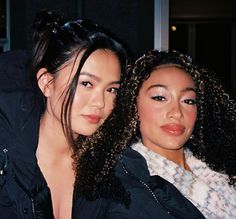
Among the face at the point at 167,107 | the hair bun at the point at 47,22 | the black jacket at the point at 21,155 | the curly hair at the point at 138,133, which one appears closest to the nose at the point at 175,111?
the face at the point at 167,107

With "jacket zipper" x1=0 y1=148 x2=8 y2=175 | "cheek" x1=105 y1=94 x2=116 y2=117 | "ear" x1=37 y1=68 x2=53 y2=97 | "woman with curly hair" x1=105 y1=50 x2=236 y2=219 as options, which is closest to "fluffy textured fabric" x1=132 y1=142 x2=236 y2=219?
"woman with curly hair" x1=105 y1=50 x2=236 y2=219

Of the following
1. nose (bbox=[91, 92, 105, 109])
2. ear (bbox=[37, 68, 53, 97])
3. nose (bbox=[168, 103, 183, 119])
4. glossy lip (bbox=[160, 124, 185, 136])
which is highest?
ear (bbox=[37, 68, 53, 97])

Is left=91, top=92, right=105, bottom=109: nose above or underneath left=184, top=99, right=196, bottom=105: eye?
above

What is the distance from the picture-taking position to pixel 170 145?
1.71 meters

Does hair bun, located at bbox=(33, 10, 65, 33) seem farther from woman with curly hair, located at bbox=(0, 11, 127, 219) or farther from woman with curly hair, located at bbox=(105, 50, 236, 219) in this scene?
woman with curly hair, located at bbox=(105, 50, 236, 219)

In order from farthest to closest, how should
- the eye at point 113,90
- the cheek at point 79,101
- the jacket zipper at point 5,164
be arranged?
the eye at point 113,90
the cheek at point 79,101
the jacket zipper at point 5,164

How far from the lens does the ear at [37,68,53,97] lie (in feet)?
5.78

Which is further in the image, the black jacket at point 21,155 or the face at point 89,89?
the face at point 89,89

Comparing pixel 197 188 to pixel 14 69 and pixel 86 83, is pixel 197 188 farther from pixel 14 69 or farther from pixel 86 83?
pixel 14 69

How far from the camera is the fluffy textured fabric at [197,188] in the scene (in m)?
1.75

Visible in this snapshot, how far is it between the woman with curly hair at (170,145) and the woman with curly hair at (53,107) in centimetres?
15

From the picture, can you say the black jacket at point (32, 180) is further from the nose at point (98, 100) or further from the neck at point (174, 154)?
the nose at point (98, 100)

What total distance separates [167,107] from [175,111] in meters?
0.04

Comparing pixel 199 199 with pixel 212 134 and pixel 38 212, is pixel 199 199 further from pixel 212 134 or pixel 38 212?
pixel 38 212
